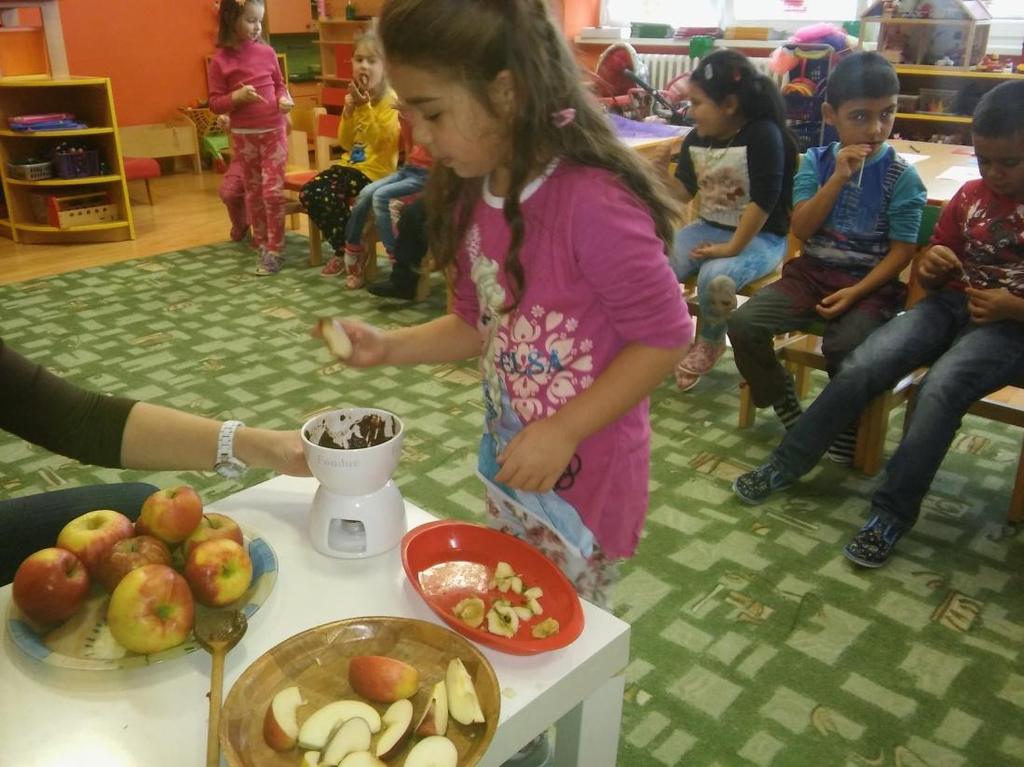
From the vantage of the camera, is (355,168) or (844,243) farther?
(355,168)

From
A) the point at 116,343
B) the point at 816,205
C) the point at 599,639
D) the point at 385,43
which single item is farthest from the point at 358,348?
the point at 116,343

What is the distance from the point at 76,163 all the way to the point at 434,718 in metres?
4.40

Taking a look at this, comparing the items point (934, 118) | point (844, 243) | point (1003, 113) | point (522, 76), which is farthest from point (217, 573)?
point (934, 118)

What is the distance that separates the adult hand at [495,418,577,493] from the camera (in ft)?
3.09

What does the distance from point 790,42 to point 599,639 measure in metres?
3.99

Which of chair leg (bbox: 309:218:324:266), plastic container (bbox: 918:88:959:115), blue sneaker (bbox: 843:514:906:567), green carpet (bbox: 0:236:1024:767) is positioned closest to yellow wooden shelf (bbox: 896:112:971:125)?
plastic container (bbox: 918:88:959:115)

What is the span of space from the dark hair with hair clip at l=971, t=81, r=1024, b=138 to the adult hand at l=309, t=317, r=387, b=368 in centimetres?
142

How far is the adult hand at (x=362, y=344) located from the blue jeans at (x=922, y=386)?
1281mm

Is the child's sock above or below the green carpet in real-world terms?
above

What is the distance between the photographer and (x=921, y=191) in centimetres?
211

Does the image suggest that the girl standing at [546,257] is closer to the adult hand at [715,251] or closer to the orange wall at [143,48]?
the adult hand at [715,251]

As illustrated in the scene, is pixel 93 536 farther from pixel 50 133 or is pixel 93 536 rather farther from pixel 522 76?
pixel 50 133

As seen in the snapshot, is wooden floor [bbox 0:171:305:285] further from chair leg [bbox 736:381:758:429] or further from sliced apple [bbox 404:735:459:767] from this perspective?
sliced apple [bbox 404:735:459:767]

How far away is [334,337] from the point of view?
1.04 meters
